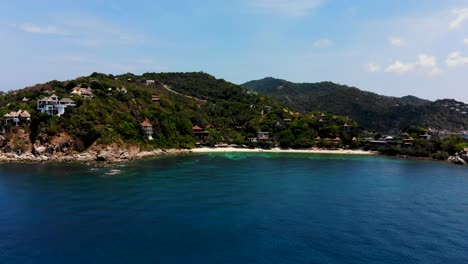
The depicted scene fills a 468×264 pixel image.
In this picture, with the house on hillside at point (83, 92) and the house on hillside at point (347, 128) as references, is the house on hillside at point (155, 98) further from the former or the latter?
the house on hillside at point (347, 128)

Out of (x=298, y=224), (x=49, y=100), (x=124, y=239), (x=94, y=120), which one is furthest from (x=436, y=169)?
(x=49, y=100)

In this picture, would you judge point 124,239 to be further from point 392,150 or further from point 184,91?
point 184,91

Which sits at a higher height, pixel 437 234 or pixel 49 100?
pixel 49 100

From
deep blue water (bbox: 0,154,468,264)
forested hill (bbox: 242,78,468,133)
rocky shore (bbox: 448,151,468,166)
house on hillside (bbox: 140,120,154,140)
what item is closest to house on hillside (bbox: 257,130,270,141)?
house on hillside (bbox: 140,120,154,140)

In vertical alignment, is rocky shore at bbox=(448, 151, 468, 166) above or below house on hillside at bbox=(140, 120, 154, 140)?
below

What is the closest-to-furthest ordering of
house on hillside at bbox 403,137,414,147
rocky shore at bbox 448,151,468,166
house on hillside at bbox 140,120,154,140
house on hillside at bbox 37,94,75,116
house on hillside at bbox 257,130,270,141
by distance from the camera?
house on hillside at bbox 37,94,75,116 → rocky shore at bbox 448,151,468,166 → house on hillside at bbox 140,120,154,140 → house on hillside at bbox 403,137,414,147 → house on hillside at bbox 257,130,270,141

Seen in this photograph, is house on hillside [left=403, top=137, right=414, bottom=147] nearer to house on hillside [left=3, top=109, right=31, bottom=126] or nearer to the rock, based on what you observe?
the rock

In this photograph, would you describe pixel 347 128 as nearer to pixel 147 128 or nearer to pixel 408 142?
pixel 408 142
